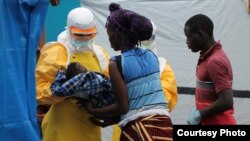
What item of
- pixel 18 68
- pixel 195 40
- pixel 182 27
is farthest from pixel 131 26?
pixel 182 27

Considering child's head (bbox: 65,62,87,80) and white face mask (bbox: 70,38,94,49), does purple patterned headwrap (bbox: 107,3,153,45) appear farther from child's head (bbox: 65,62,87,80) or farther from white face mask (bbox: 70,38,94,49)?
white face mask (bbox: 70,38,94,49)

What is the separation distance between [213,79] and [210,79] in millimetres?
61

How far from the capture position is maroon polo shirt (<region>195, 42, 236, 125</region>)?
3.49 meters

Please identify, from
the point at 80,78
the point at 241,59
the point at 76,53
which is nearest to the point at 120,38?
the point at 80,78

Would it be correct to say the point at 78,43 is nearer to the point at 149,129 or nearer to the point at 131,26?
the point at 131,26

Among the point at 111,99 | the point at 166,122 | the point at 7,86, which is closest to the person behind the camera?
the point at 7,86

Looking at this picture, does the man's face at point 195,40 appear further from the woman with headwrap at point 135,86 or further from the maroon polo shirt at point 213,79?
the woman with headwrap at point 135,86

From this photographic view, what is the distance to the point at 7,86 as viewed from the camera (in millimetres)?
2248

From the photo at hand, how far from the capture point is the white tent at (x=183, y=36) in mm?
5395

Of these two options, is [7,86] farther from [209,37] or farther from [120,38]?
[209,37]

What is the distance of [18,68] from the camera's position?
231 centimetres

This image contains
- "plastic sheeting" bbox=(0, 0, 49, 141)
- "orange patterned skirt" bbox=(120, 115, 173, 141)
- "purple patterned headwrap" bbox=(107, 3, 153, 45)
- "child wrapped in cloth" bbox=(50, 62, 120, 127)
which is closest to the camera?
"plastic sheeting" bbox=(0, 0, 49, 141)

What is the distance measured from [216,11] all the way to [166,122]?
107 inches

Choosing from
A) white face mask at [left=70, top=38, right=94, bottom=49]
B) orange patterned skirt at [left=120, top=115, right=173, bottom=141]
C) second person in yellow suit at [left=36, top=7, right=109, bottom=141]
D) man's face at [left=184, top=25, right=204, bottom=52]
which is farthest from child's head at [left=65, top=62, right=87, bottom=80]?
man's face at [left=184, top=25, right=204, bottom=52]
